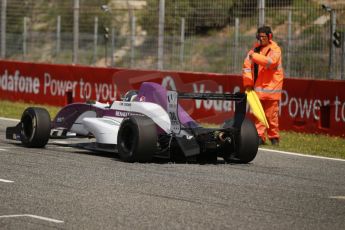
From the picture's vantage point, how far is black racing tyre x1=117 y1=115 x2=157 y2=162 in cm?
1233

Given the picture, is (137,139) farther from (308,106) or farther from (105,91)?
(105,91)

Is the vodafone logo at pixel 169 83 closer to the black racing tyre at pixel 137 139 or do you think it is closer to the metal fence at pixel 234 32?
the metal fence at pixel 234 32

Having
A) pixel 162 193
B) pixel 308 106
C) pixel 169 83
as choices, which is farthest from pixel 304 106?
pixel 162 193

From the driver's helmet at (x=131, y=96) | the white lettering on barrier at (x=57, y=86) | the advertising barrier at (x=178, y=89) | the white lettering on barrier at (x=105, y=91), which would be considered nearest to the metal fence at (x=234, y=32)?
the advertising barrier at (x=178, y=89)

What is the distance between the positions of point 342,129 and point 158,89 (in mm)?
5338

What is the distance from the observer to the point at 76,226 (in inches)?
321

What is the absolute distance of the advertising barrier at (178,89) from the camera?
58.5 feet

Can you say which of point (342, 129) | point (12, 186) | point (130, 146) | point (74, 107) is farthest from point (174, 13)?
point (12, 186)

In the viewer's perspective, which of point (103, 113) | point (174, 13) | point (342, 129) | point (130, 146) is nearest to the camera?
point (130, 146)

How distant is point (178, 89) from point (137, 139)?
8.52m

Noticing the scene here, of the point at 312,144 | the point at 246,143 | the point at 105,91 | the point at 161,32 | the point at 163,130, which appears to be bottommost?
the point at 312,144

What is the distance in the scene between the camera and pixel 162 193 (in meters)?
10.1

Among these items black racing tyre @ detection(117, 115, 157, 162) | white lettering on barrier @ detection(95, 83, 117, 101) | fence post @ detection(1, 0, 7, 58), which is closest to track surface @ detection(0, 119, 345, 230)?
black racing tyre @ detection(117, 115, 157, 162)

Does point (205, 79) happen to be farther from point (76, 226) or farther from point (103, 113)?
point (76, 226)
